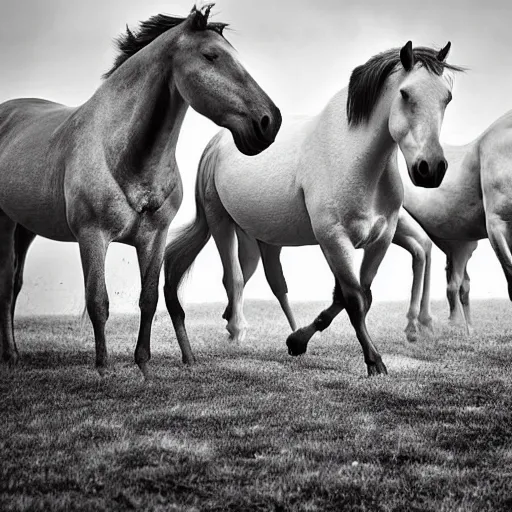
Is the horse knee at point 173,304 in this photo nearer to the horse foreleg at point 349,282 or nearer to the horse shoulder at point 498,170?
the horse foreleg at point 349,282

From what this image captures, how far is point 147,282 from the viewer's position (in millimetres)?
5141

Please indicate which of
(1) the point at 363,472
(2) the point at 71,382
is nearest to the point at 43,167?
→ (2) the point at 71,382

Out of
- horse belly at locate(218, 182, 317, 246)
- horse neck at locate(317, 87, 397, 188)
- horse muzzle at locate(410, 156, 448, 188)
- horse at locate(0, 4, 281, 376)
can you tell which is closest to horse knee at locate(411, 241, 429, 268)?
horse belly at locate(218, 182, 317, 246)

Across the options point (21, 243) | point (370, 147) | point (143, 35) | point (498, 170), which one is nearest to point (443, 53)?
point (370, 147)

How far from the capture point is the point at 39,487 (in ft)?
9.41

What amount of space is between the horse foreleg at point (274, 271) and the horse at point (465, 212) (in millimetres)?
1324

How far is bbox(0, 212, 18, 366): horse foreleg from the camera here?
19.5 feet

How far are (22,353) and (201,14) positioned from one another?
307 cm

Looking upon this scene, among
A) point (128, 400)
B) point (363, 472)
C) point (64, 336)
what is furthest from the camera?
point (64, 336)

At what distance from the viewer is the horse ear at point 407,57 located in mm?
5199

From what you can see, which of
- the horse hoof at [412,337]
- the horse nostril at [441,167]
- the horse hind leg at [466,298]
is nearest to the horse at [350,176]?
the horse nostril at [441,167]

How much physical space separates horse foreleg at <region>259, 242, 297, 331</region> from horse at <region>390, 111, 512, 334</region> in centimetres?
132

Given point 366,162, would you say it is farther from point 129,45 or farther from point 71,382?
point 71,382

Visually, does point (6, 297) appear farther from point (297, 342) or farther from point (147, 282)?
point (297, 342)
